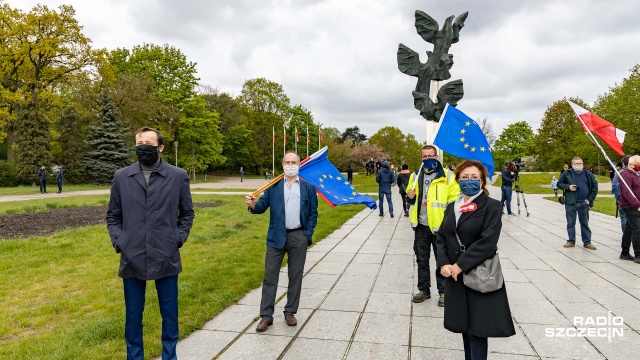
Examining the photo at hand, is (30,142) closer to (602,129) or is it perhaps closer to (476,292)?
(602,129)

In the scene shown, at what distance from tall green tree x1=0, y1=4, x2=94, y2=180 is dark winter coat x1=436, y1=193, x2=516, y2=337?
39752 mm

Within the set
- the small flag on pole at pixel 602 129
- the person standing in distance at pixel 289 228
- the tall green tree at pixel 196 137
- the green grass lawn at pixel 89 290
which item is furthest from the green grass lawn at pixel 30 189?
the small flag on pole at pixel 602 129

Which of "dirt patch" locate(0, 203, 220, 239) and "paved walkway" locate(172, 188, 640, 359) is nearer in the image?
"paved walkway" locate(172, 188, 640, 359)

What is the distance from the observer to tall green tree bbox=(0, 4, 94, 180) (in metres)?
33.5

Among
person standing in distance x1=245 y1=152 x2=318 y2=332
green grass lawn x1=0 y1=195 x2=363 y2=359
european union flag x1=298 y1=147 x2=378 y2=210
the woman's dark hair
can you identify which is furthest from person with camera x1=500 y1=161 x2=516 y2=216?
the woman's dark hair

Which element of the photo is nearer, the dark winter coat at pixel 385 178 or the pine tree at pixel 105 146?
the dark winter coat at pixel 385 178

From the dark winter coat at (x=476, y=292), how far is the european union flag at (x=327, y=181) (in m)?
1.86

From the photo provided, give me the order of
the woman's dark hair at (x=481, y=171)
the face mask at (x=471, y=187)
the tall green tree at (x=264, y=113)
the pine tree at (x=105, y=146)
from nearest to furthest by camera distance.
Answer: the face mask at (x=471, y=187) < the woman's dark hair at (x=481, y=171) < the pine tree at (x=105, y=146) < the tall green tree at (x=264, y=113)

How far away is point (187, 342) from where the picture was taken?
A: 408 cm

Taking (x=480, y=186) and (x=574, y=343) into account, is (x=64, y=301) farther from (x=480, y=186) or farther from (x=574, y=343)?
(x=574, y=343)

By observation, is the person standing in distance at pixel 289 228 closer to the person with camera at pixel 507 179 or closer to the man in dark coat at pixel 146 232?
the man in dark coat at pixel 146 232

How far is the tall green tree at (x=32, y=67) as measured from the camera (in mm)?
33500

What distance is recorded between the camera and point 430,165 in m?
5.06

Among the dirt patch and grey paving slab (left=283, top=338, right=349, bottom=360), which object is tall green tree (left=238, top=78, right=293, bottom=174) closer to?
the dirt patch
